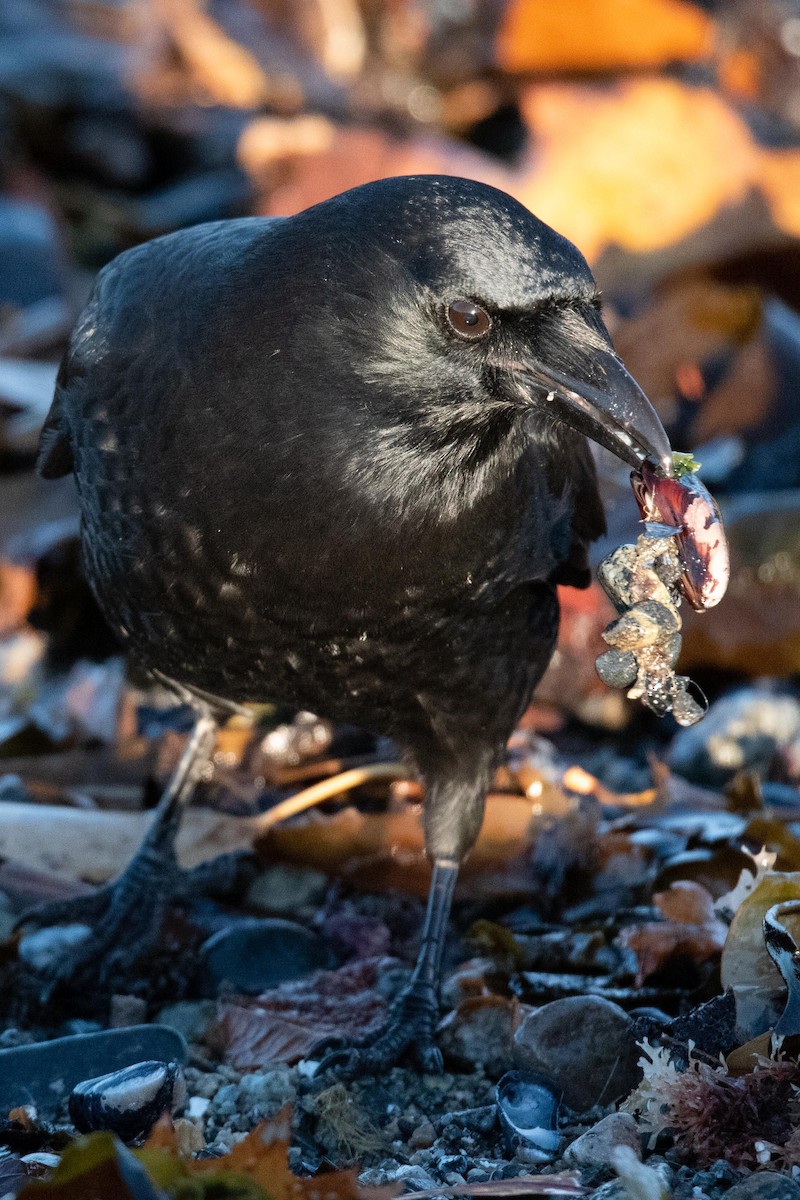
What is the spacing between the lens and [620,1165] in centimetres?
255

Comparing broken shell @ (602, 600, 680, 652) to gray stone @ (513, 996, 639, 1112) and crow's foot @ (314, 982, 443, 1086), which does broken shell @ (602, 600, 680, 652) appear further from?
crow's foot @ (314, 982, 443, 1086)

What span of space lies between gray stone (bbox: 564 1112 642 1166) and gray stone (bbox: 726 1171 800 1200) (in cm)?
24

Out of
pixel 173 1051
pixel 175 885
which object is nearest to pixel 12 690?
pixel 175 885

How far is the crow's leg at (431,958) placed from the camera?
3.56m

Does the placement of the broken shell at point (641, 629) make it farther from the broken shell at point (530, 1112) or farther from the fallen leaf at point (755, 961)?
the broken shell at point (530, 1112)

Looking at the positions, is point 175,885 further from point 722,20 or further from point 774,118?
point 722,20

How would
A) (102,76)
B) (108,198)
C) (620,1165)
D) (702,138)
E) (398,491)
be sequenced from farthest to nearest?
(102,76)
(108,198)
(702,138)
(398,491)
(620,1165)

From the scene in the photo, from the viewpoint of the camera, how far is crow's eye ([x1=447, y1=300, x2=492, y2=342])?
10.3ft

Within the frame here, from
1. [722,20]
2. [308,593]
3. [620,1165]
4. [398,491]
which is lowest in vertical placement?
[620,1165]

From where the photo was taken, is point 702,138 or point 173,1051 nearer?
point 173,1051

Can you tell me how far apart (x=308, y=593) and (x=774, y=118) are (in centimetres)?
579

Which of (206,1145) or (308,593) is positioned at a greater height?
(308,593)

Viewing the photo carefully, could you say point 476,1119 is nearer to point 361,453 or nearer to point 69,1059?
point 69,1059

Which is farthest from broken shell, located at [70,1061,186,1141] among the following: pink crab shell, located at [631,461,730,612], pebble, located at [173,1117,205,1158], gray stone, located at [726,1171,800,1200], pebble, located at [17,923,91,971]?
pink crab shell, located at [631,461,730,612]
